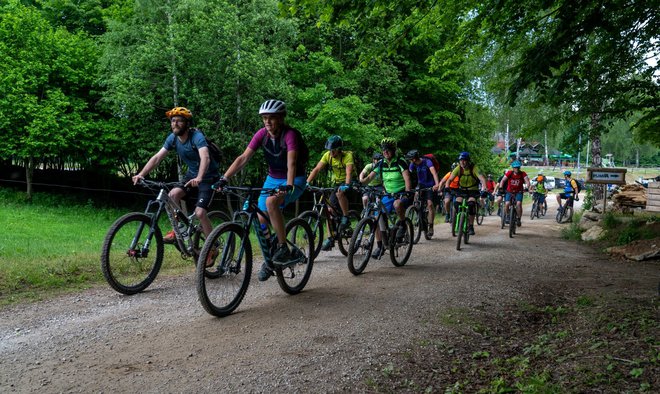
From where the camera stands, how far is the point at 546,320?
5.59 meters

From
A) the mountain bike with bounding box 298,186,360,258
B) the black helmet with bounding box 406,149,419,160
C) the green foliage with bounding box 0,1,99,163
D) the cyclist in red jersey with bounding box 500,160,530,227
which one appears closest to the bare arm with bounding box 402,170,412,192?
the mountain bike with bounding box 298,186,360,258

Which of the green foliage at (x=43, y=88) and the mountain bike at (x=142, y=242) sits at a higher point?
the green foliage at (x=43, y=88)

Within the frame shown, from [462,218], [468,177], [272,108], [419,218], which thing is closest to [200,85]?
[419,218]

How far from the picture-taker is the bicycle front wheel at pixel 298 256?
6059 mm

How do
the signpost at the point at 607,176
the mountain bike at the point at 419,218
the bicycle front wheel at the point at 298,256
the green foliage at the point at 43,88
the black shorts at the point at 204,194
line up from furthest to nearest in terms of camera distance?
the green foliage at the point at 43,88
the signpost at the point at 607,176
the mountain bike at the point at 419,218
the black shorts at the point at 204,194
the bicycle front wheel at the point at 298,256

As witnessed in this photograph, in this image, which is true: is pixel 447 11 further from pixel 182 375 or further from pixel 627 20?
pixel 182 375

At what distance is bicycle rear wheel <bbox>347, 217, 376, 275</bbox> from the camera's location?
740 centimetres

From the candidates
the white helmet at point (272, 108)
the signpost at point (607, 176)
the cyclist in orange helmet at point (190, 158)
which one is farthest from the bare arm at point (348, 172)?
the signpost at point (607, 176)

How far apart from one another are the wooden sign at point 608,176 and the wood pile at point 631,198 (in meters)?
1.96

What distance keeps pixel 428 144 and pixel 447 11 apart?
1888cm

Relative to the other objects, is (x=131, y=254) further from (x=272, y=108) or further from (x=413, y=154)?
(x=413, y=154)

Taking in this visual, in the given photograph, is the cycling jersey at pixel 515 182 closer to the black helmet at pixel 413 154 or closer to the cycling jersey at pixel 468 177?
the cycling jersey at pixel 468 177

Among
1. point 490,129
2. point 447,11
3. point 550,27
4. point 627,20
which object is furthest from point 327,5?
point 490,129

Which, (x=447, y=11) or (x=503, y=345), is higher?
(x=447, y=11)
